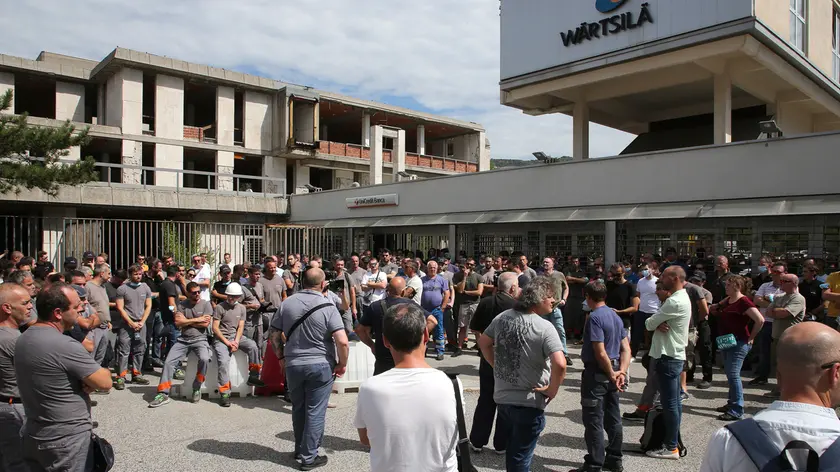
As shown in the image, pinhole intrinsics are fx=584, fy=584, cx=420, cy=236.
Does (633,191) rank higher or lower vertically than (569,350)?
higher

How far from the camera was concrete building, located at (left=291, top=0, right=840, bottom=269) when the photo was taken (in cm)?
1188

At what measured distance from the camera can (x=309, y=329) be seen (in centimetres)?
516

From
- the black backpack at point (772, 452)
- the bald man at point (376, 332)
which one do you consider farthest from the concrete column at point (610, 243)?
the black backpack at point (772, 452)

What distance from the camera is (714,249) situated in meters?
12.7

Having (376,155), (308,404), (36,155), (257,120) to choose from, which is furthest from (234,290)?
(257,120)

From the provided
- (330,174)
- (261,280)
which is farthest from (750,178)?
(330,174)

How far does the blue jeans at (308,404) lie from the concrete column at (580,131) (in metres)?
15.7

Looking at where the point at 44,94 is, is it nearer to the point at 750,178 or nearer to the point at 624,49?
the point at 624,49

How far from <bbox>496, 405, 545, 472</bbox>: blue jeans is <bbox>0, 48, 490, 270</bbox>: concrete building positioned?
64.9 feet

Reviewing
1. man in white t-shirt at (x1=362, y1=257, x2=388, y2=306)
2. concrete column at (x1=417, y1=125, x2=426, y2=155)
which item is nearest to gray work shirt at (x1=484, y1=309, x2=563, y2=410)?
man in white t-shirt at (x1=362, y1=257, x2=388, y2=306)

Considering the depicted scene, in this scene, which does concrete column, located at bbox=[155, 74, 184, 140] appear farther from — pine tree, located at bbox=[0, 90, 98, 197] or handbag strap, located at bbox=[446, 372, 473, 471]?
handbag strap, located at bbox=[446, 372, 473, 471]

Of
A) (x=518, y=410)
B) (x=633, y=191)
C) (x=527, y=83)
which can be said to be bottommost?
(x=518, y=410)

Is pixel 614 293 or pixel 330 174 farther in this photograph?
pixel 330 174

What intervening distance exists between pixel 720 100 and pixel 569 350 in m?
9.13
